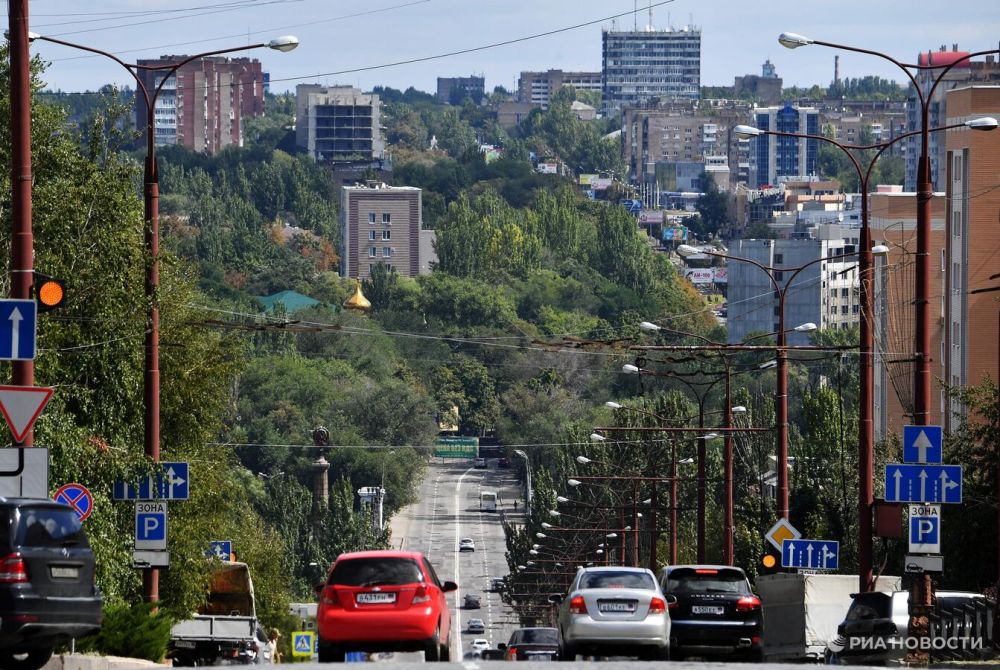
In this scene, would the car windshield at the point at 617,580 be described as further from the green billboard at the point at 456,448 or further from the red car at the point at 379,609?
the green billboard at the point at 456,448

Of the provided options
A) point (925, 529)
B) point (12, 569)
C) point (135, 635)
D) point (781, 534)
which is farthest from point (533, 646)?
point (12, 569)

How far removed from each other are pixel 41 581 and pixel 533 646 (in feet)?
62.2

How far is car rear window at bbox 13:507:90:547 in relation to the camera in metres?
19.2

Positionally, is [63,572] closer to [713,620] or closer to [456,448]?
[713,620]

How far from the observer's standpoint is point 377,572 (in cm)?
2419

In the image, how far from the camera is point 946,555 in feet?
137

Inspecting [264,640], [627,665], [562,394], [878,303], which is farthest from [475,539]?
[627,665]

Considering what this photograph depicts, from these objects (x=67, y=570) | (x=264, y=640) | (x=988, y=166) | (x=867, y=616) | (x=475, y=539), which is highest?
(x=988, y=166)

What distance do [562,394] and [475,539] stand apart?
3210cm

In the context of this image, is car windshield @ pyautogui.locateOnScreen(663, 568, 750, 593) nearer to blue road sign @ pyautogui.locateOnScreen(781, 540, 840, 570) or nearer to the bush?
the bush

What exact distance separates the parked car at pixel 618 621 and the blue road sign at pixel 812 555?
1461 centimetres

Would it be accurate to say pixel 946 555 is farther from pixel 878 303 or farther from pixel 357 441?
pixel 357 441

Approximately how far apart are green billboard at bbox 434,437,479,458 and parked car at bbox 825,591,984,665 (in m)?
141

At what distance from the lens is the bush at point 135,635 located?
984 inches
